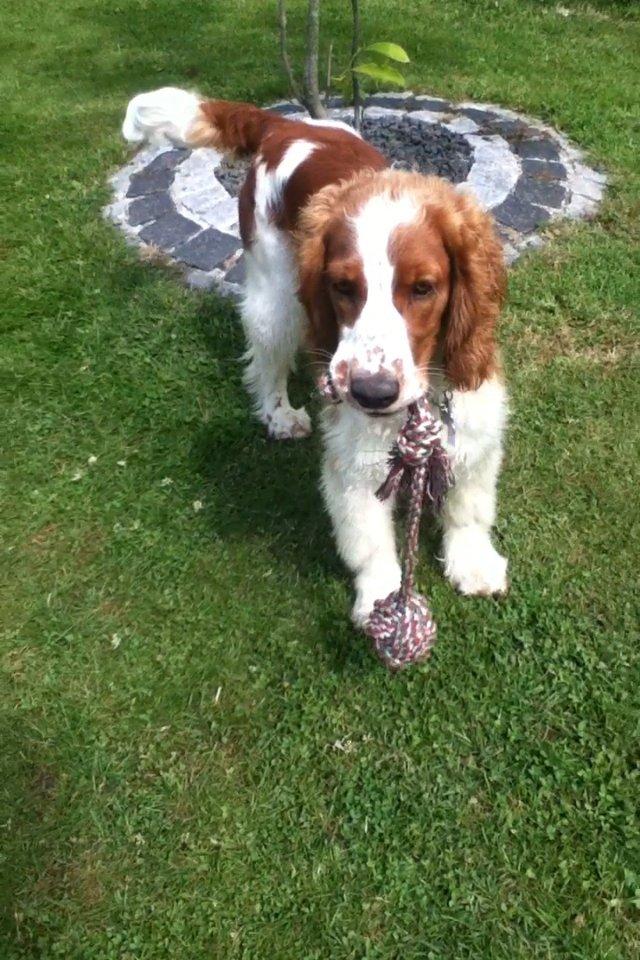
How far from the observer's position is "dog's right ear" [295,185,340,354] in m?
2.53

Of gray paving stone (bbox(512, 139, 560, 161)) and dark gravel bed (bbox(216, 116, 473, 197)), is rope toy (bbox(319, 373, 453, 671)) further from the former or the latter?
gray paving stone (bbox(512, 139, 560, 161))

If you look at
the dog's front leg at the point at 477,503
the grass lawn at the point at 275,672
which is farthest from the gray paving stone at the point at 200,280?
the dog's front leg at the point at 477,503

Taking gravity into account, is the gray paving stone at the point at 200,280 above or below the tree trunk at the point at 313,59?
below

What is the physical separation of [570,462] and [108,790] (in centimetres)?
232

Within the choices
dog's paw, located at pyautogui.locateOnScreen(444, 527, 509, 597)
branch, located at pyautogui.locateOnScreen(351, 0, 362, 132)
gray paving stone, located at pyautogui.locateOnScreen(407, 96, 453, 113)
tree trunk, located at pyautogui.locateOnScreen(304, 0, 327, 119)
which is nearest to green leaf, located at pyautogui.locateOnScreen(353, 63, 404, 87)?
branch, located at pyautogui.locateOnScreen(351, 0, 362, 132)

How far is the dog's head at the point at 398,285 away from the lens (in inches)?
87.0

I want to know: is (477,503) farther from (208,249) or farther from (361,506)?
(208,249)

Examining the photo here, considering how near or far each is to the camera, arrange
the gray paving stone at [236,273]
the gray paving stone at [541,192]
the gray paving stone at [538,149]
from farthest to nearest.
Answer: the gray paving stone at [538,149] < the gray paving stone at [541,192] < the gray paving stone at [236,273]

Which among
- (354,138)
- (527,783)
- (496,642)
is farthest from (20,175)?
(527,783)

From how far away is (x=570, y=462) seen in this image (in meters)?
3.66

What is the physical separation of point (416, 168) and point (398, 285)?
3.21 m

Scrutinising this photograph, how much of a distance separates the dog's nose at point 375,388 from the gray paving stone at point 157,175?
4024mm

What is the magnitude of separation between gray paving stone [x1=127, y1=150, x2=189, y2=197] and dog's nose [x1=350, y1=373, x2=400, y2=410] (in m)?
4.02

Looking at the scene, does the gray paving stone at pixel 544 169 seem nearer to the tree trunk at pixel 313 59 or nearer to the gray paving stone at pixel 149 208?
the tree trunk at pixel 313 59
